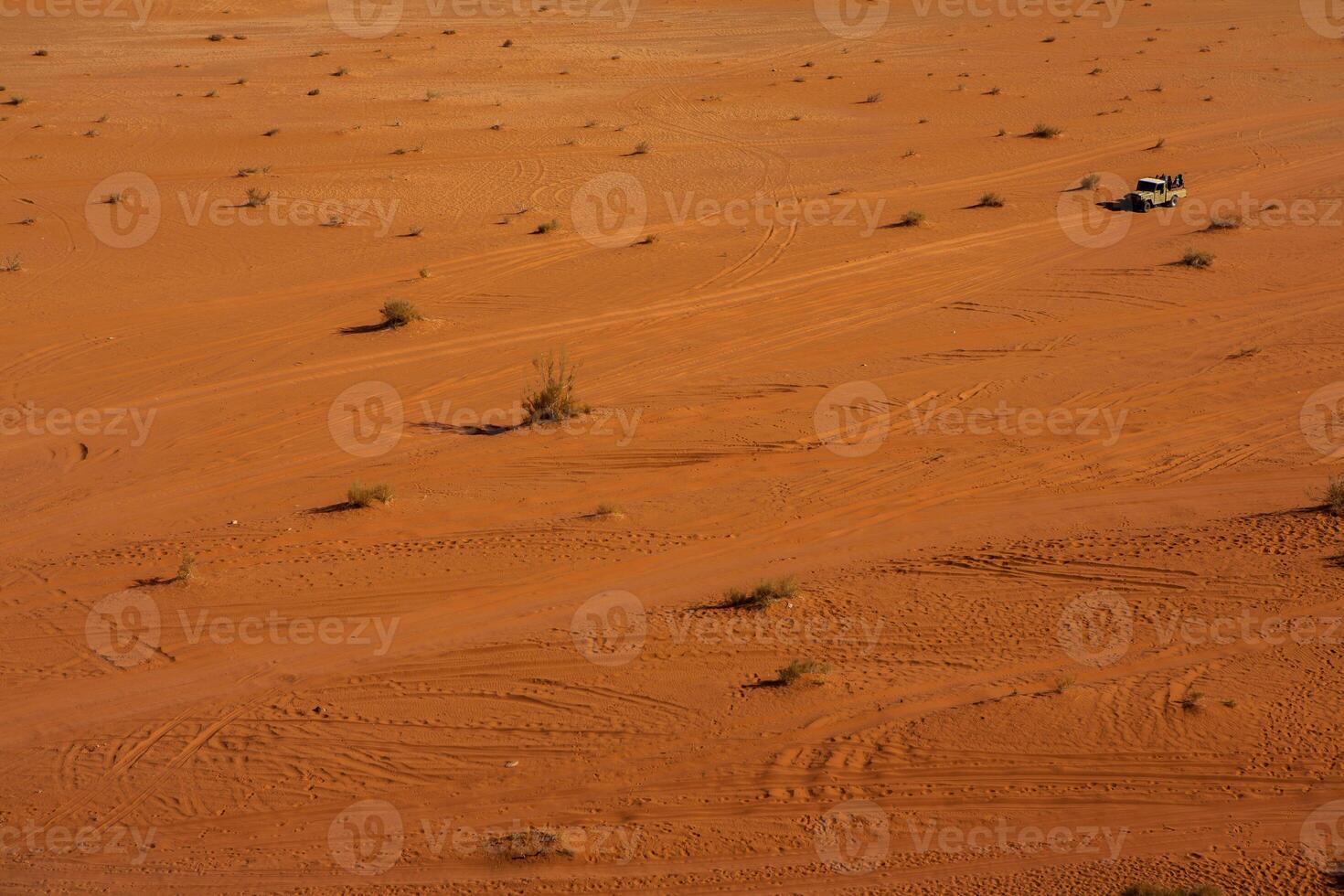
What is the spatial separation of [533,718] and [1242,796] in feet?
16.3

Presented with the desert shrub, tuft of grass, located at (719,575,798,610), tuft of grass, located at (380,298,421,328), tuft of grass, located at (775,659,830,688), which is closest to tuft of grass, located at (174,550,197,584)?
the desert shrub

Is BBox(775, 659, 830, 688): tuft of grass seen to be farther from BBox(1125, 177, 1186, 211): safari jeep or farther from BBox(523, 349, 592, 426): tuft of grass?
BBox(1125, 177, 1186, 211): safari jeep

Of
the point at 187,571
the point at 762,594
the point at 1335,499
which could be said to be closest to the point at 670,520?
the point at 762,594

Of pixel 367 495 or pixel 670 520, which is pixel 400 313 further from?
pixel 670 520

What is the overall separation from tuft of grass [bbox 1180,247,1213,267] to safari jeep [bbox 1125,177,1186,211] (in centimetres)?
350

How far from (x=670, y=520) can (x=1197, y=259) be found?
1236cm

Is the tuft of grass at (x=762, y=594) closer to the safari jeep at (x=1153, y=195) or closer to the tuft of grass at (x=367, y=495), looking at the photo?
the tuft of grass at (x=367, y=495)

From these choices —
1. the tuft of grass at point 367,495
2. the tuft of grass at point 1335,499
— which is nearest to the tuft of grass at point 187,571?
the tuft of grass at point 367,495

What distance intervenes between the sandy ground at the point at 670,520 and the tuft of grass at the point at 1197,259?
0.18m

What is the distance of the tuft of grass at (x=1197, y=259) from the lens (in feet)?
63.4

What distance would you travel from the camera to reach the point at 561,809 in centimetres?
779

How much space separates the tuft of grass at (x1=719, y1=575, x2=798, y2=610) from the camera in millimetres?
10086

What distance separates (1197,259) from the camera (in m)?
19.4

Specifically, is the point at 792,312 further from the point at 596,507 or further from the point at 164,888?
the point at 164,888
